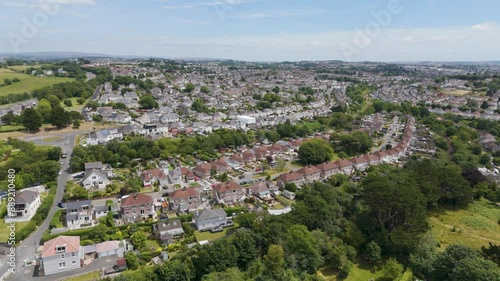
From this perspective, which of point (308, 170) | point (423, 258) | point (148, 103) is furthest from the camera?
point (148, 103)

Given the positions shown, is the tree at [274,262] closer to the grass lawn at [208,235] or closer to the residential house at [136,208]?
the grass lawn at [208,235]

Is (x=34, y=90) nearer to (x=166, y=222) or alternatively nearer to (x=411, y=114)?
(x=166, y=222)

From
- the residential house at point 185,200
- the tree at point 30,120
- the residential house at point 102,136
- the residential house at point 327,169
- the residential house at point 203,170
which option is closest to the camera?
the residential house at point 185,200

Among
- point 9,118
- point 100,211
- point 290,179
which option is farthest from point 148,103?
point 290,179

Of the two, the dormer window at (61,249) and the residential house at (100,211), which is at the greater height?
the dormer window at (61,249)

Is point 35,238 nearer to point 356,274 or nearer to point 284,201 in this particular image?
point 284,201

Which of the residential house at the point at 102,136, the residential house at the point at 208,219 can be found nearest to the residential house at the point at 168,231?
the residential house at the point at 208,219
